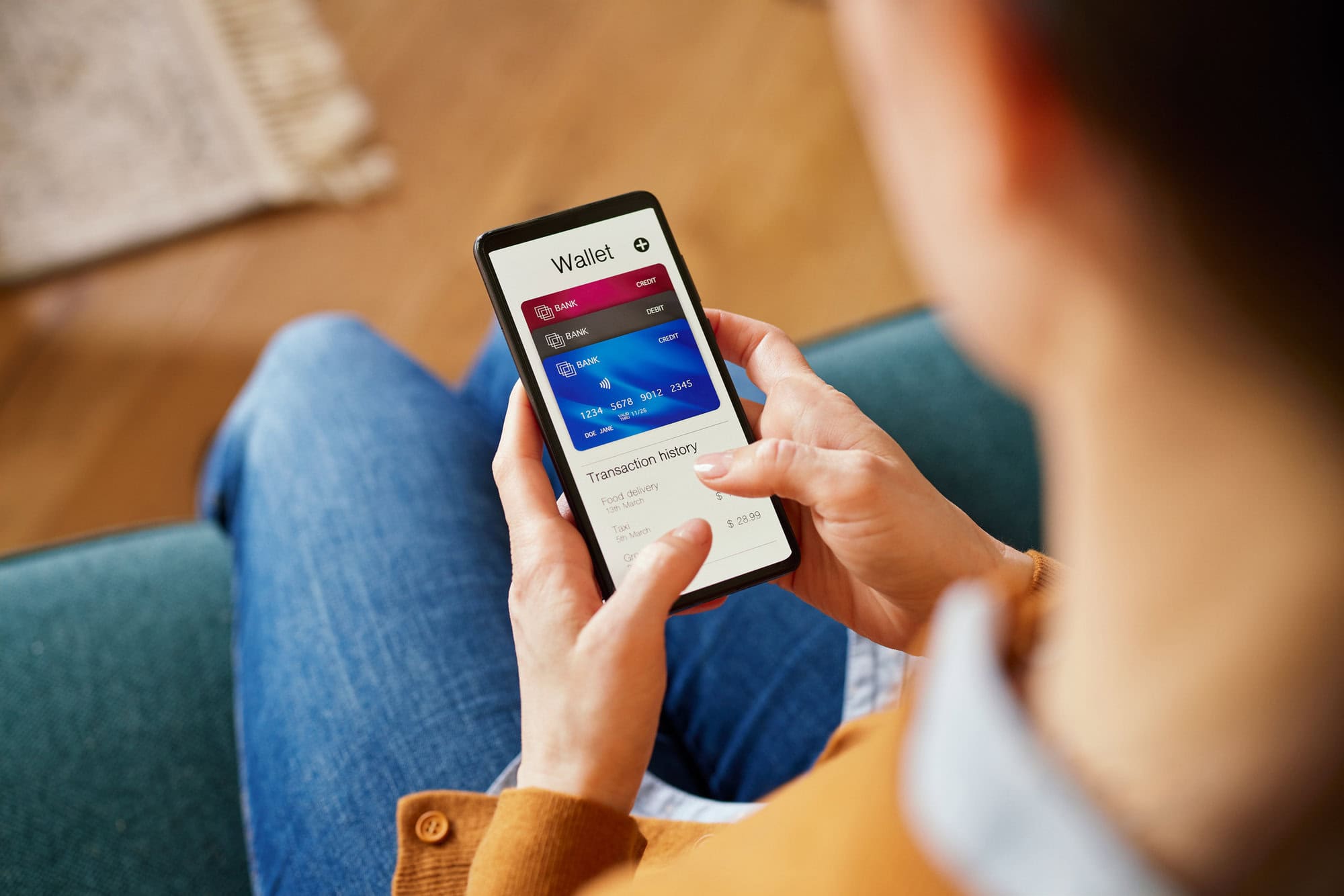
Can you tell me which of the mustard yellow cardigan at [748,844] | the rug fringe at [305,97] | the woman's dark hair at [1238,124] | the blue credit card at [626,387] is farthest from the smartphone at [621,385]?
the rug fringe at [305,97]

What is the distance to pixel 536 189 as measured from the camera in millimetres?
1076

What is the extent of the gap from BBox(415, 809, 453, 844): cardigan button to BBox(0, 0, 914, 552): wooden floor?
516 mm

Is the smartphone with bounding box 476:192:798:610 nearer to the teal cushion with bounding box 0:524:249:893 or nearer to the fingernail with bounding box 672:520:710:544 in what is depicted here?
the fingernail with bounding box 672:520:710:544

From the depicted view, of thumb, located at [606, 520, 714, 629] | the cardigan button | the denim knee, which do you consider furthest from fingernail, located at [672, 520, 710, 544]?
the denim knee

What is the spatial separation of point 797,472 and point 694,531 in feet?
0.18

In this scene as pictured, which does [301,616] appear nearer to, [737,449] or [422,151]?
[737,449]

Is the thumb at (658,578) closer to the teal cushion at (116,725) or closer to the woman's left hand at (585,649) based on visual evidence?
the woman's left hand at (585,649)

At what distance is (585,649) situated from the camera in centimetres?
38

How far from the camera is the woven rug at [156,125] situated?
1137 millimetres

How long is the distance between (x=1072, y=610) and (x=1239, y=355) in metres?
0.08

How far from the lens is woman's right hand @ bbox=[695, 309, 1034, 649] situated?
0.40 meters

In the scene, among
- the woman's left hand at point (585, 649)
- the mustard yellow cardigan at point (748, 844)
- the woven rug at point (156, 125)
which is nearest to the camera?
the mustard yellow cardigan at point (748, 844)

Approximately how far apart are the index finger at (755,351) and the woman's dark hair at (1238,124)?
269 mm

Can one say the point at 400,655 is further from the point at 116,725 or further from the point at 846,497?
the point at 846,497
